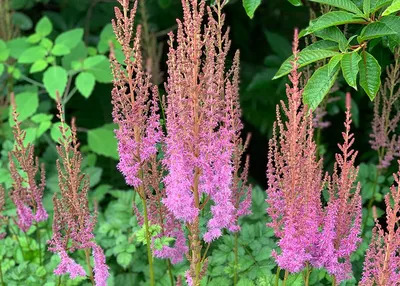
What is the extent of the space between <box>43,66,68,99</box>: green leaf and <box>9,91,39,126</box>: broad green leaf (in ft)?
0.71

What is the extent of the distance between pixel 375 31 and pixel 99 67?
6.56 feet

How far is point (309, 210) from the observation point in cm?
193

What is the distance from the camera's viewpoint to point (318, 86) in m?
2.13

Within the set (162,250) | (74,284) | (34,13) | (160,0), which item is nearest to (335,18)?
(162,250)

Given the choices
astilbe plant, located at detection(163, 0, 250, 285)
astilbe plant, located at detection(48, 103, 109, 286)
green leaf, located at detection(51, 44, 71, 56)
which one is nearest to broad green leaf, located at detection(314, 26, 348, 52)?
astilbe plant, located at detection(163, 0, 250, 285)

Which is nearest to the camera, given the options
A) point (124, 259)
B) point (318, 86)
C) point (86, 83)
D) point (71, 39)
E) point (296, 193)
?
point (296, 193)

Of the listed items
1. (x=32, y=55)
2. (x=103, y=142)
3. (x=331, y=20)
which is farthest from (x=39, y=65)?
(x=331, y=20)

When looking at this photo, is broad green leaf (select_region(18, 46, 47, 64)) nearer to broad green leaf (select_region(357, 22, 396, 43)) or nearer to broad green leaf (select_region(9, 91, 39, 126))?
broad green leaf (select_region(9, 91, 39, 126))

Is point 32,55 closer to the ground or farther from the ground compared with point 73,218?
farther from the ground

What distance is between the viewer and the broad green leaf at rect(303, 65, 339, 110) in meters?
2.10

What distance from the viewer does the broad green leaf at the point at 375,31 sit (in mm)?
2043

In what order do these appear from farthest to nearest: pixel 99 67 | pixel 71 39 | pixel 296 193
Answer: pixel 99 67 < pixel 71 39 < pixel 296 193

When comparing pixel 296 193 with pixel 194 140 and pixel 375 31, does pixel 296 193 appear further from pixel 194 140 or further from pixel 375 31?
pixel 375 31

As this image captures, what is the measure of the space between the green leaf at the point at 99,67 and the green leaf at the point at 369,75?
1763mm
